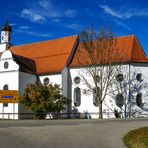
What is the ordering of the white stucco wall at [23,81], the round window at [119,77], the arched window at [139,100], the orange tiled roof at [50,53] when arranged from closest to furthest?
the arched window at [139,100]
the round window at [119,77]
the white stucco wall at [23,81]
the orange tiled roof at [50,53]

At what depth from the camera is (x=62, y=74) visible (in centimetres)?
4809

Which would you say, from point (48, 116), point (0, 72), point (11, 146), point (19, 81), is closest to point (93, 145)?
point (11, 146)

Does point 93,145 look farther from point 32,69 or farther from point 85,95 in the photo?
point 32,69

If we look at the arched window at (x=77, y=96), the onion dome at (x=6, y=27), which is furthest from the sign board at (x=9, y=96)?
the onion dome at (x=6, y=27)

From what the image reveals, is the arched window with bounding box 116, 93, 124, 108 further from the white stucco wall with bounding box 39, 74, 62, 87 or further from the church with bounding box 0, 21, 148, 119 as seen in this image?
the white stucco wall with bounding box 39, 74, 62, 87

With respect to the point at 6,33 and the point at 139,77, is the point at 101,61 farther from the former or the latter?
the point at 6,33

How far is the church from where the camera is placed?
147 ft

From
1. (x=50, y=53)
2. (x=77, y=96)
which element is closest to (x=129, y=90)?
(x=77, y=96)

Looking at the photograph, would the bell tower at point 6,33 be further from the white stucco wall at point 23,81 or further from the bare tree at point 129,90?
the bare tree at point 129,90

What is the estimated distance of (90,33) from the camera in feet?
147

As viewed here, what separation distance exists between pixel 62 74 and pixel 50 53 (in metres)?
5.96

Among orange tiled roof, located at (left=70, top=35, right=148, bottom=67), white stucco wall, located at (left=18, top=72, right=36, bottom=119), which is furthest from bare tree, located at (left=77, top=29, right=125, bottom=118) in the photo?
white stucco wall, located at (left=18, top=72, right=36, bottom=119)

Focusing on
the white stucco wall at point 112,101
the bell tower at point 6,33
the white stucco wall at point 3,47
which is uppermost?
the bell tower at point 6,33

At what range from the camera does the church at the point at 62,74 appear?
1769 inches
